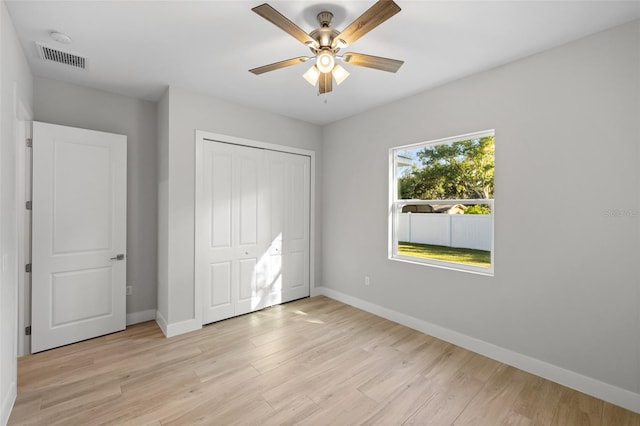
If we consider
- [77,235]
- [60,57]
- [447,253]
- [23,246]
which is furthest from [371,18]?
[23,246]

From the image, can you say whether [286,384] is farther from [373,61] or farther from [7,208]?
[373,61]

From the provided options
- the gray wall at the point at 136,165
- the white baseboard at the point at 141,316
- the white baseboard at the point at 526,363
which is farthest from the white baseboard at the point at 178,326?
the white baseboard at the point at 526,363

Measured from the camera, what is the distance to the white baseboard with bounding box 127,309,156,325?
344 cm

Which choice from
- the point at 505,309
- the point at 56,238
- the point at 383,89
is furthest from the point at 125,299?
the point at 505,309

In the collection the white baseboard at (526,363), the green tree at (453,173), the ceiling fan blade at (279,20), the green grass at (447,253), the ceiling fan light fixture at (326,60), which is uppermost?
the ceiling fan blade at (279,20)

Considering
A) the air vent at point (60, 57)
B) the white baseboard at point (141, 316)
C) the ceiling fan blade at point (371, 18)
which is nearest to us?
the ceiling fan blade at point (371, 18)

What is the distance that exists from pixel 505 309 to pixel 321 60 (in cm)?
267

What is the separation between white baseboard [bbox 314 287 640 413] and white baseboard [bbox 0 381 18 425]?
3.36 metres

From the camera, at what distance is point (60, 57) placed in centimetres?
255

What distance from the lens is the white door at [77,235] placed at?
9.15 ft

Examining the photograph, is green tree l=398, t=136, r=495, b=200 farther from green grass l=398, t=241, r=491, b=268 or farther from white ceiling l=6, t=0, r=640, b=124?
white ceiling l=6, t=0, r=640, b=124

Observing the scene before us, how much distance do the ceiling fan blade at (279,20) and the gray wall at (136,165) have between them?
2.61m

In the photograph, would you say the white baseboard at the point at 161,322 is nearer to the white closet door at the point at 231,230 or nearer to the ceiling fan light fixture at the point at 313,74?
the white closet door at the point at 231,230

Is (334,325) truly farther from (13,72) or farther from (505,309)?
(13,72)
